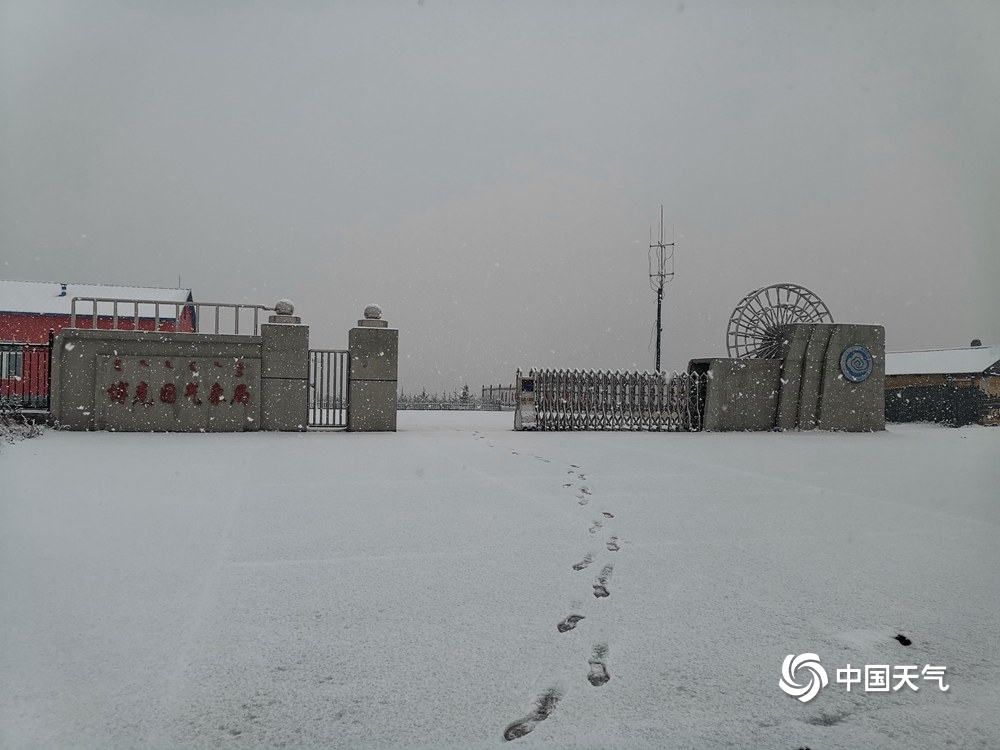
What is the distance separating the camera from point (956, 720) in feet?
6.80

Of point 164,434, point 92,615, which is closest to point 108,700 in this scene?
point 92,615

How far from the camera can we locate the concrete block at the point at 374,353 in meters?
14.6

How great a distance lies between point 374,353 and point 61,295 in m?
30.8

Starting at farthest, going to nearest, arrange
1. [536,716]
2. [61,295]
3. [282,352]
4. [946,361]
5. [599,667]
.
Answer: [946,361]
[61,295]
[282,352]
[599,667]
[536,716]

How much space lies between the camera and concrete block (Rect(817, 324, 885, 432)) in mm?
17391

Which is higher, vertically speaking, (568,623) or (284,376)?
(284,376)

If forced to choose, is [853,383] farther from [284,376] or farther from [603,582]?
[603,582]

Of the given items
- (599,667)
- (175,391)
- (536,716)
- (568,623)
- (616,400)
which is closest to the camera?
(536,716)

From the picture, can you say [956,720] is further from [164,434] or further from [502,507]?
[164,434]

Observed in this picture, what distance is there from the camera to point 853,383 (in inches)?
688

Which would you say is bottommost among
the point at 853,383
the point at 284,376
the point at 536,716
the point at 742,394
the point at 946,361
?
the point at 536,716

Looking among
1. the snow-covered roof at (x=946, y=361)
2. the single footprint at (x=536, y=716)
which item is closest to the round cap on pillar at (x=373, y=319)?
the single footprint at (x=536, y=716)

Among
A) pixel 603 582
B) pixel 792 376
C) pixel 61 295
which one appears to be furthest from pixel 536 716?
pixel 61 295

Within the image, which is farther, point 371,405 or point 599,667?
point 371,405
